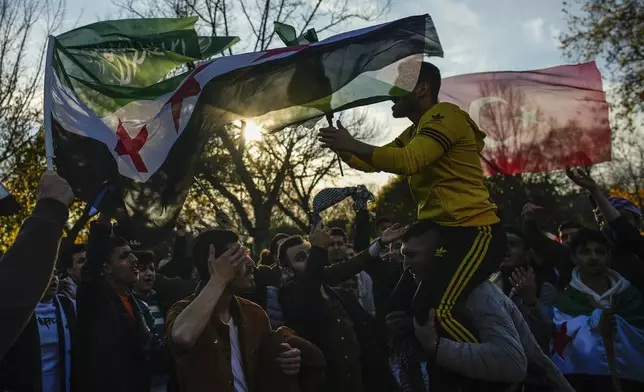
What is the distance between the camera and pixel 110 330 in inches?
196

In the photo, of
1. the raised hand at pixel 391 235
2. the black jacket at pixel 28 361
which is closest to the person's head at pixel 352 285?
the raised hand at pixel 391 235

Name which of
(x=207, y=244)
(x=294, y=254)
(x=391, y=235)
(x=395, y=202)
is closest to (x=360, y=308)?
(x=294, y=254)

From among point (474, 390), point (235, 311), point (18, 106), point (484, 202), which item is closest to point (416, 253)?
point (484, 202)

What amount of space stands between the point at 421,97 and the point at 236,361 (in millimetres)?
2037

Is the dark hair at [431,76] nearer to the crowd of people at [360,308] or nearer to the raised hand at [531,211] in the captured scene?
the crowd of people at [360,308]

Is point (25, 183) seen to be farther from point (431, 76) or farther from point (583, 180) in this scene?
point (431, 76)

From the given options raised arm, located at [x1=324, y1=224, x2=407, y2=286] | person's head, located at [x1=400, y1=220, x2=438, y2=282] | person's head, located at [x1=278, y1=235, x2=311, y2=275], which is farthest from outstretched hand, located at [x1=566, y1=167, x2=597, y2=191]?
person's head, located at [x1=278, y1=235, x2=311, y2=275]

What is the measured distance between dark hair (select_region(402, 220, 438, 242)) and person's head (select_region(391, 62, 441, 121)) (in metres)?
0.71

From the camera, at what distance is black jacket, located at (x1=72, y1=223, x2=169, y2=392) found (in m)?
4.90

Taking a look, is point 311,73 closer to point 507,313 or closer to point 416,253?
point 416,253

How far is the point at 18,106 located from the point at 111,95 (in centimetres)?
1594

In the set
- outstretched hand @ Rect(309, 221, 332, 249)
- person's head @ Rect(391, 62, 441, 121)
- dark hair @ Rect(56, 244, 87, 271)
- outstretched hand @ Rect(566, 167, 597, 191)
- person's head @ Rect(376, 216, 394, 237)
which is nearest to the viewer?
person's head @ Rect(391, 62, 441, 121)

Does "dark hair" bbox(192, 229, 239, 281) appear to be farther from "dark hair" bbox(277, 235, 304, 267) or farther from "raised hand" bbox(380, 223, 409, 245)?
"dark hair" bbox(277, 235, 304, 267)

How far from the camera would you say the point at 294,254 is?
23.5ft
